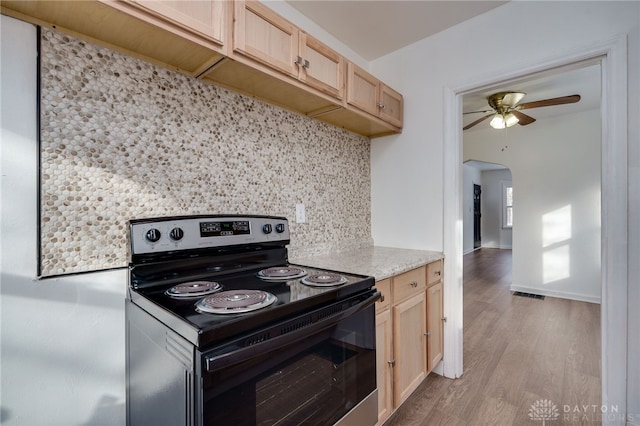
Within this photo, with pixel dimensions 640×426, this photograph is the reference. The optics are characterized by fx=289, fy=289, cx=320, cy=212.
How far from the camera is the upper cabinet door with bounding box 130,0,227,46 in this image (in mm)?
963

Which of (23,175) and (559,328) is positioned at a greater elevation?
(23,175)

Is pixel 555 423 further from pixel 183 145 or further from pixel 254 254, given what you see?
pixel 183 145

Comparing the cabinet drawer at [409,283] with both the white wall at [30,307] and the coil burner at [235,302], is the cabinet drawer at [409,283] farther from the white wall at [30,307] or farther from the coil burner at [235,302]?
the white wall at [30,307]

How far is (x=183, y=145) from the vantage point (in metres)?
1.33

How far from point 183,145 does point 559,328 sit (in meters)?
3.70

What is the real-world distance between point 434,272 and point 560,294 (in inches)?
127

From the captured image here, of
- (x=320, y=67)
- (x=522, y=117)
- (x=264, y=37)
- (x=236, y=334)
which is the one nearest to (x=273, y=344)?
(x=236, y=334)

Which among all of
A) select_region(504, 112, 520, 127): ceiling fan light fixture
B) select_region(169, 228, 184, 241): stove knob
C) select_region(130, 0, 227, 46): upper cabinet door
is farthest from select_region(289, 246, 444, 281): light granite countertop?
select_region(504, 112, 520, 127): ceiling fan light fixture

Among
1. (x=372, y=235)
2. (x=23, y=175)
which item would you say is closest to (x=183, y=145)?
(x=23, y=175)

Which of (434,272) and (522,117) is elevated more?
(522,117)

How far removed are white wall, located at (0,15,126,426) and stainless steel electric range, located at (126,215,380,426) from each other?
139mm

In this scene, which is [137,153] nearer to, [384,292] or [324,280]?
[324,280]

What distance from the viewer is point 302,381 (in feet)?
3.14

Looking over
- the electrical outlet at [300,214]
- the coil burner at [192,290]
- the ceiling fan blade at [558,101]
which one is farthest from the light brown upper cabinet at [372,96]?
the ceiling fan blade at [558,101]
